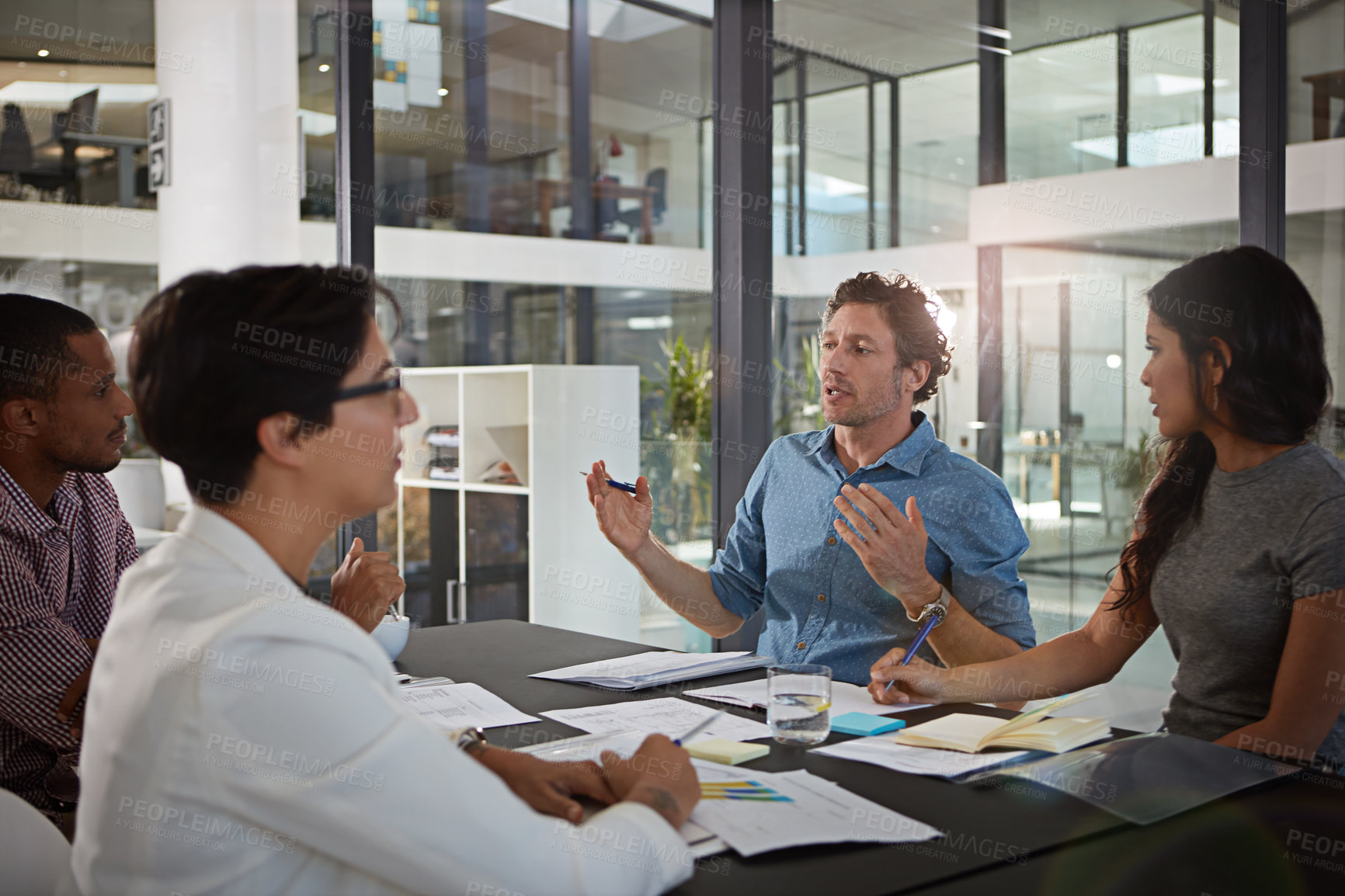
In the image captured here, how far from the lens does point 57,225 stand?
3.44 meters

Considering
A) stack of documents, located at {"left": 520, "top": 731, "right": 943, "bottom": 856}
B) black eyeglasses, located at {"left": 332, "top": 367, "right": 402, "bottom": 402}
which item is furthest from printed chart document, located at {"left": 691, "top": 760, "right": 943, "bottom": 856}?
black eyeglasses, located at {"left": 332, "top": 367, "right": 402, "bottom": 402}

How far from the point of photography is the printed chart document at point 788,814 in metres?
1.19

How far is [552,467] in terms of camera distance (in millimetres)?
4230

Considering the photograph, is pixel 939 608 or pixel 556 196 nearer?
pixel 939 608

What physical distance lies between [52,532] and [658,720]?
1.18m

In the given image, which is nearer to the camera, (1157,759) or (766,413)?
(1157,759)

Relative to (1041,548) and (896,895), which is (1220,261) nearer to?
(896,895)

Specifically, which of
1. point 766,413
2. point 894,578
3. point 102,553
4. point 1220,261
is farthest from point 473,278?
point 1220,261

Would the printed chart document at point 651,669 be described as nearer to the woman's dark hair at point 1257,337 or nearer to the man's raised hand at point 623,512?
the man's raised hand at point 623,512

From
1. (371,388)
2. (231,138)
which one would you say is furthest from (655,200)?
(371,388)

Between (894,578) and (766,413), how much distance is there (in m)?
1.65

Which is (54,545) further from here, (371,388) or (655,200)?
(655,200)

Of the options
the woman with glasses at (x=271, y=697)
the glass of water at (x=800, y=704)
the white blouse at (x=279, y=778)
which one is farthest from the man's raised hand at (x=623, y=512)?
the white blouse at (x=279, y=778)

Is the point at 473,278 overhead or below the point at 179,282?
overhead
